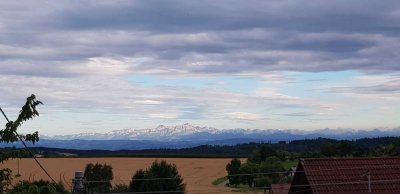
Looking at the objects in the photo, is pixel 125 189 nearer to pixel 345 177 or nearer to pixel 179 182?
pixel 179 182

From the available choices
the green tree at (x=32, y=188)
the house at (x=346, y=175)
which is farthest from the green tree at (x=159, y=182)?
the green tree at (x=32, y=188)

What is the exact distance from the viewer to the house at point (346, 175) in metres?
31.7

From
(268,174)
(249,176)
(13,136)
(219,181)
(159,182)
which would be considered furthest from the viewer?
(219,181)

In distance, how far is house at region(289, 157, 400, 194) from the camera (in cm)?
3172

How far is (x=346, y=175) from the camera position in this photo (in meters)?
32.9

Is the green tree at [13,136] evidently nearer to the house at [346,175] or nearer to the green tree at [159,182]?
the house at [346,175]

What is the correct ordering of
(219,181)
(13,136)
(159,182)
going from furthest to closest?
(219,181) < (159,182) < (13,136)

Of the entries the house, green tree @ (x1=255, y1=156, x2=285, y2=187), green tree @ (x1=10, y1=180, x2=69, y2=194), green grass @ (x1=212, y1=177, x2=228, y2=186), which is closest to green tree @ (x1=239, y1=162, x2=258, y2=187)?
green tree @ (x1=255, y1=156, x2=285, y2=187)

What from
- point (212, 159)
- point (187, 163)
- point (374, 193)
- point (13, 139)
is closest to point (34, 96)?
point (13, 139)

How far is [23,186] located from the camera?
9.63 metres

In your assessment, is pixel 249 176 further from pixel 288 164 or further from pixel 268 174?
pixel 268 174

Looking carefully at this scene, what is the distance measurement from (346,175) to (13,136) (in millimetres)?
25742

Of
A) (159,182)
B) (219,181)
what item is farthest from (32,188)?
(219,181)

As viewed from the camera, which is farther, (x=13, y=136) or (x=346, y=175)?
(x=346, y=175)
